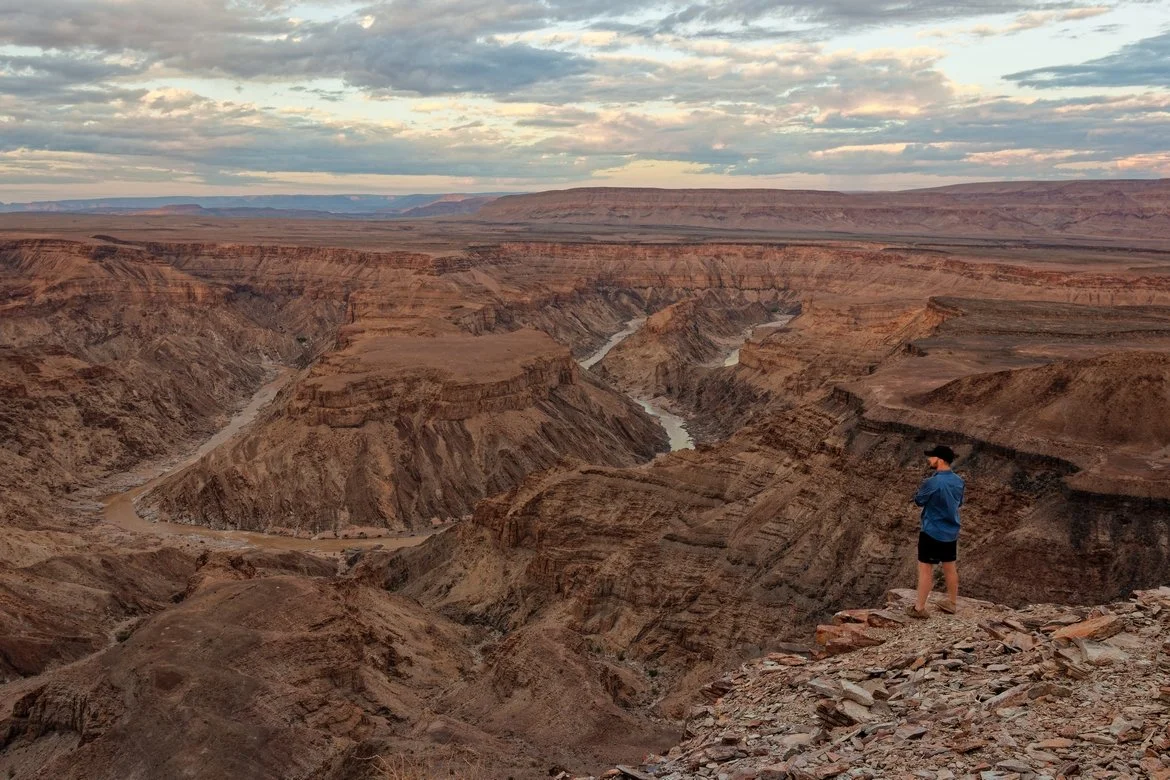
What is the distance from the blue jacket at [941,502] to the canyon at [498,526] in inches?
245

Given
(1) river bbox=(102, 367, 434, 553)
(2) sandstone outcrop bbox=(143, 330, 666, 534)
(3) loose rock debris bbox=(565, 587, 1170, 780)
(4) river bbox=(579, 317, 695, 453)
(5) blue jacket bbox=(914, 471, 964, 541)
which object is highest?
(5) blue jacket bbox=(914, 471, 964, 541)

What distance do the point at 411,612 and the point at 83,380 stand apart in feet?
178

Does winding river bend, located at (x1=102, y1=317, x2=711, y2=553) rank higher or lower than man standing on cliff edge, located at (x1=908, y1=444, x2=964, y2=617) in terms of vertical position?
lower

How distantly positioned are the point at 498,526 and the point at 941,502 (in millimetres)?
31571

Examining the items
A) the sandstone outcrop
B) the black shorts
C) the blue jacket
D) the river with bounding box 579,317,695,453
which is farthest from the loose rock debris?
the river with bounding box 579,317,695,453

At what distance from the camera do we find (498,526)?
153ft

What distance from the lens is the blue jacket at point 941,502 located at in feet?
55.6

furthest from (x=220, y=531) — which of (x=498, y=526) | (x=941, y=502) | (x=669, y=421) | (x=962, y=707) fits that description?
(x=962, y=707)

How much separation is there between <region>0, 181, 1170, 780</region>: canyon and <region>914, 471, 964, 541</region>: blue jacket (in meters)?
6.23

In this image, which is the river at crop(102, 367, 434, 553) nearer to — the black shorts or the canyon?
the canyon

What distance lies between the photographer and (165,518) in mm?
63844

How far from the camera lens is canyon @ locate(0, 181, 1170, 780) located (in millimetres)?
29156

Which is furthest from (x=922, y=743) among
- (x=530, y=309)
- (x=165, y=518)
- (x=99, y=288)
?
(x=99, y=288)

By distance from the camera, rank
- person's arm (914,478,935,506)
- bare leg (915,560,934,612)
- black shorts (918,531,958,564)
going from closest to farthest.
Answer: person's arm (914,478,935,506)
black shorts (918,531,958,564)
bare leg (915,560,934,612)
